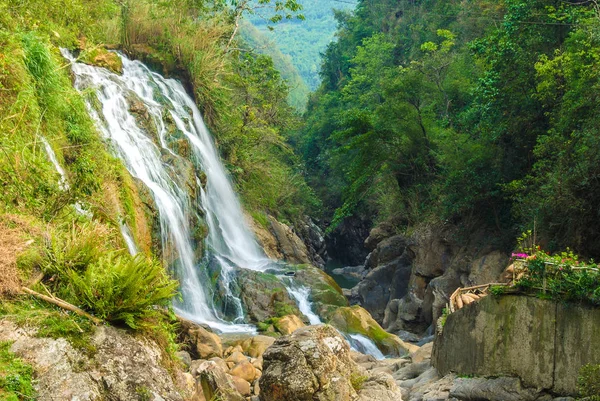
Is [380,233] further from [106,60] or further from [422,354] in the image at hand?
[106,60]

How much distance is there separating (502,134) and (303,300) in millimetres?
7811

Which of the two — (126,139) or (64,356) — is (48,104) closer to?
(64,356)

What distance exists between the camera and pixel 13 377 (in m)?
4.41

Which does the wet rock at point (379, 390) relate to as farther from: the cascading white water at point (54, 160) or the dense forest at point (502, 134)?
the dense forest at point (502, 134)

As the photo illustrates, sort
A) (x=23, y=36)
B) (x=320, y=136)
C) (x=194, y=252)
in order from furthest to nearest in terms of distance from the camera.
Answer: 1. (x=320, y=136)
2. (x=194, y=252)
3. (x=23, y=36)

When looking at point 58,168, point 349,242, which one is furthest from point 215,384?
point 349,242

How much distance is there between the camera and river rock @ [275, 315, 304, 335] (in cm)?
1486

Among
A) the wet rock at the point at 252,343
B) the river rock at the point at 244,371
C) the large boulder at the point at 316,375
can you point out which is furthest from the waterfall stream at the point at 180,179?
the large boulder at the point at 316,375

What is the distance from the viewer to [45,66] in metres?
9.22

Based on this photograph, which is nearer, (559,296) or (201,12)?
(559,296)

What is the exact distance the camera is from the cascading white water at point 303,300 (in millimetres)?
16952

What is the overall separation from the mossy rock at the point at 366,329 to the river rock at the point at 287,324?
1352 millimetres

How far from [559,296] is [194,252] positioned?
10.1 meters

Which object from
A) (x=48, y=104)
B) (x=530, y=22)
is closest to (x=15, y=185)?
(x=48, y=104)
